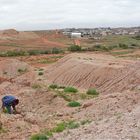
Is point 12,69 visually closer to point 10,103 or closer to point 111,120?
point 10,103

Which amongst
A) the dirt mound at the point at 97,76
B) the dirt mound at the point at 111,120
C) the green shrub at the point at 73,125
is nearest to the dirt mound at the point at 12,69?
the dirt mound at the point at 97,76

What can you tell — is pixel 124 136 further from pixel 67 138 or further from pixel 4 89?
pixel 4 89

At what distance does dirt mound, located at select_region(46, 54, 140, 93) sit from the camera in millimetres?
27550

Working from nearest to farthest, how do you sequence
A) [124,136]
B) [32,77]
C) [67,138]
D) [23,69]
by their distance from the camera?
[124,136], [67,138], [32,77], [23,69]

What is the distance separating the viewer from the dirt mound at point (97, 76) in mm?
27550

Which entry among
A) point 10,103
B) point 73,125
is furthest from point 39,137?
point 10,103

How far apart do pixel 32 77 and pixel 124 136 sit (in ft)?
78.3

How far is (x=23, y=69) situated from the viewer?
42375 millimetres

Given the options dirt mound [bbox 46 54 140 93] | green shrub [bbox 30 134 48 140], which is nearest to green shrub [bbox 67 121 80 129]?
green shrub [bbox 30 134 48 140]

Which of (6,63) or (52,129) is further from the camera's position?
(6,63)

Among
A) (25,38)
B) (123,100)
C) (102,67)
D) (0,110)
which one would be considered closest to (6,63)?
(102,67)

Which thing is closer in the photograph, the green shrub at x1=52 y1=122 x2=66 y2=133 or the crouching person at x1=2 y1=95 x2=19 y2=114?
the green shrub at x1=52 y1=122 x2=66 y2=133

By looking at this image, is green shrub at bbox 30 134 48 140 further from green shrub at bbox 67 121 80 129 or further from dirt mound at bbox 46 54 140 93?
dirt mound at bbox 46 54 140 93

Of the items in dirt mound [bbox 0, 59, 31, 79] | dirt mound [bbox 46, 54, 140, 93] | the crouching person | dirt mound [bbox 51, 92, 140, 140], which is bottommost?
dirt mound [bbox 0, 59, 31, 79]
